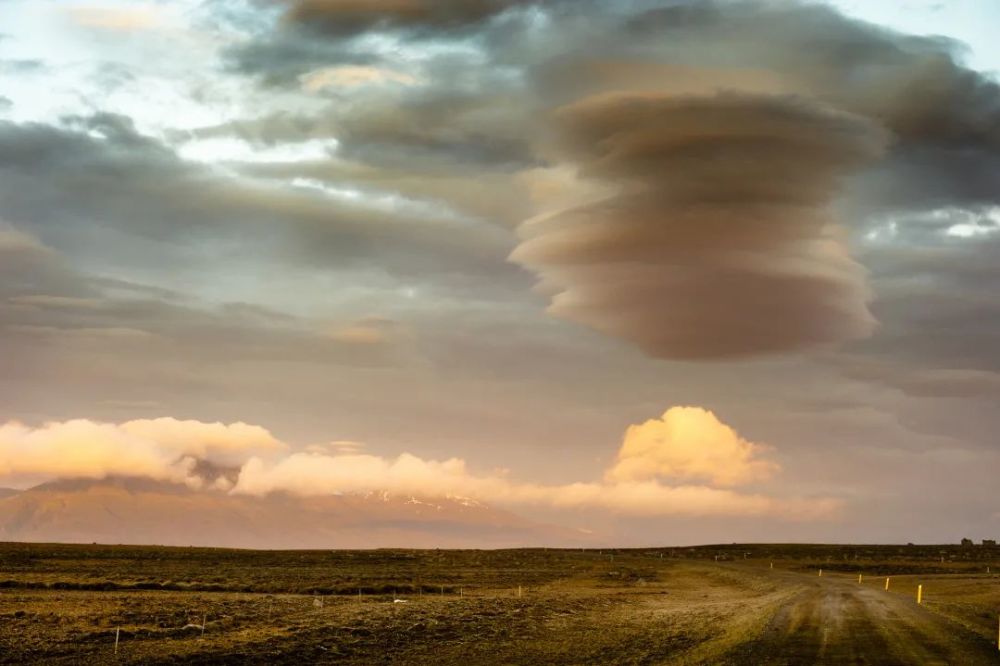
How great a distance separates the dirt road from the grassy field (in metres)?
0.92

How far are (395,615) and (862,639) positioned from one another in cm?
2335

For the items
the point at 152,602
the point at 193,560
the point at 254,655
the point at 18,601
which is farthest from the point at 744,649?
the point at 193,560

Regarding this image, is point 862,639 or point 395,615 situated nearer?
point 862,639

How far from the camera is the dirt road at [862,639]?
114ft

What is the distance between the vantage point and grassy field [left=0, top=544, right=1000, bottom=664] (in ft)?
123

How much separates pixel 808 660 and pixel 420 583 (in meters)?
64.0

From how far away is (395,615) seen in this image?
52250 mm

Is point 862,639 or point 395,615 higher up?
point 862,639

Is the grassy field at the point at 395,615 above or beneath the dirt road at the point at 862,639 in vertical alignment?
beneath

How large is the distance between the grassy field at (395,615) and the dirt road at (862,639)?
0.92 metres

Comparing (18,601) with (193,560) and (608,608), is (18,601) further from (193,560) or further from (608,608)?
(193,560)

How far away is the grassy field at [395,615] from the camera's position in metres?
37.5

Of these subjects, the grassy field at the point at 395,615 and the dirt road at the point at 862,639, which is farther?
the grassy field at the point at 395,615

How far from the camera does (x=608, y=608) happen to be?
6241 cm
